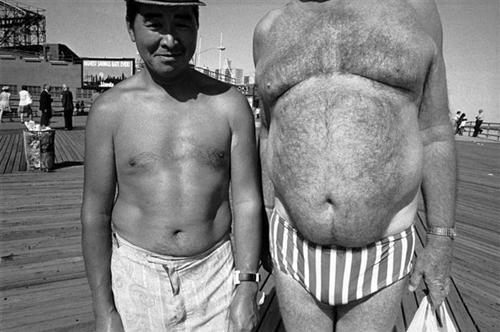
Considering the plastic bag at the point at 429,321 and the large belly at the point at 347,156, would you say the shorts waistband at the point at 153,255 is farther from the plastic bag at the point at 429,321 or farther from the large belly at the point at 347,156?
the plastic bag at the point at 429,321

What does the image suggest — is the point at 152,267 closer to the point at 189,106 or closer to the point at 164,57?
the point at 189,106

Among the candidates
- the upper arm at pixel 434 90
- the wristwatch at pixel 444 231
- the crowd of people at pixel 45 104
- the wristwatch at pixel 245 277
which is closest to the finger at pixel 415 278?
the wristwatch at pixel 444 231

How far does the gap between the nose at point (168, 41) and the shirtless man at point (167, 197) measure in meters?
0.05

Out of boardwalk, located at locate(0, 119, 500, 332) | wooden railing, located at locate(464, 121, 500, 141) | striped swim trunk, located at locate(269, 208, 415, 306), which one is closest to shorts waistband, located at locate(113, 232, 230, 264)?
striped swim trunk, located at locate(269, 208, 415, 306)

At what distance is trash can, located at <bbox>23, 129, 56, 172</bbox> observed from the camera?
25.3ft

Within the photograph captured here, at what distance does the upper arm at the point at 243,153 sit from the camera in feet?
5.49

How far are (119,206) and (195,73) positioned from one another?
681 mm

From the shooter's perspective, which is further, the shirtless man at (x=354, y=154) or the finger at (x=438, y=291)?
the finger at (x=438, y=291)

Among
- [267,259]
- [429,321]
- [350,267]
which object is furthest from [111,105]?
[429,321]

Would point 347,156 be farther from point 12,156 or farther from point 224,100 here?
point 12,156

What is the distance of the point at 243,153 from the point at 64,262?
10.5 ft

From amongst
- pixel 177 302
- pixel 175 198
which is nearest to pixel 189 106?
pixel 175 198

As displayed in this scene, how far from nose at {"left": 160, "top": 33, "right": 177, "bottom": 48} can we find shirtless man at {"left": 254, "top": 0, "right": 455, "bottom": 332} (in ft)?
1.22

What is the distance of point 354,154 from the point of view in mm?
1388
